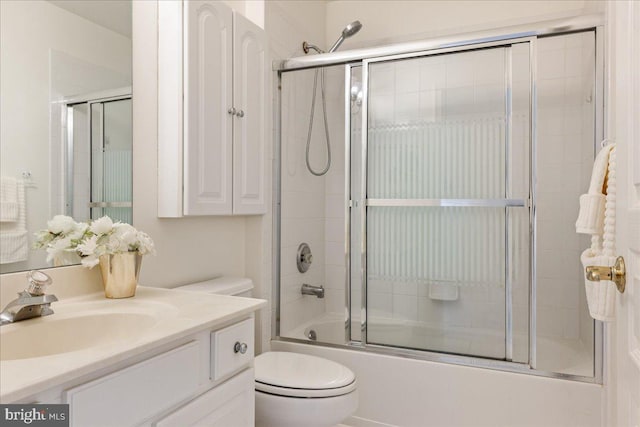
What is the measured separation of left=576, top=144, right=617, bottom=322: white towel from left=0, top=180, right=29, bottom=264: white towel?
1.65 metres

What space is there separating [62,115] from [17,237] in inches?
16.3

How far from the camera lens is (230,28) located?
6.38 feet

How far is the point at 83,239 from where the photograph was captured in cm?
134

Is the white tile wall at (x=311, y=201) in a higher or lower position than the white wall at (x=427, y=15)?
lower

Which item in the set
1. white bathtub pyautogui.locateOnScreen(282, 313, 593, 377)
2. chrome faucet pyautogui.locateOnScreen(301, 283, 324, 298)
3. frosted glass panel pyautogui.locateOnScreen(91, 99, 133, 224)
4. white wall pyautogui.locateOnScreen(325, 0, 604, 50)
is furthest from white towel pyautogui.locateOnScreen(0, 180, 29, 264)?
white wall pyautogui.locateOnScreen(325, 0, 604, 50)

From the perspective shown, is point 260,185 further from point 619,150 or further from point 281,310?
point 619,150

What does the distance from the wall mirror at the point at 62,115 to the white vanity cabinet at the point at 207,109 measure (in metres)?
0.16

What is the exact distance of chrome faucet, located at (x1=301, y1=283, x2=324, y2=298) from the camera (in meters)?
2.62

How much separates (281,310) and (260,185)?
758mm

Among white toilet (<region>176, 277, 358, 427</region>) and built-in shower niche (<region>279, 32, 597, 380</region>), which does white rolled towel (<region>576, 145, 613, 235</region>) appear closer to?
built-in shower niche (<region>279, 32, 597, 380</region>)

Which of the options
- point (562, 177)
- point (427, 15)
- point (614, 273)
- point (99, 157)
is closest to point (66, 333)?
point (99, 157)

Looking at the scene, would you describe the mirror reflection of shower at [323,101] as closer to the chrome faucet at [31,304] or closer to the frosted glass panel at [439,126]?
the frosted glass panel at [439,126]

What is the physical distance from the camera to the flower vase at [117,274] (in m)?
1.39

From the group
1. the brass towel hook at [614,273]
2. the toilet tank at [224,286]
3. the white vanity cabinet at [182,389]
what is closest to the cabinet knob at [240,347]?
the white vanity cabinet at [182,389]
